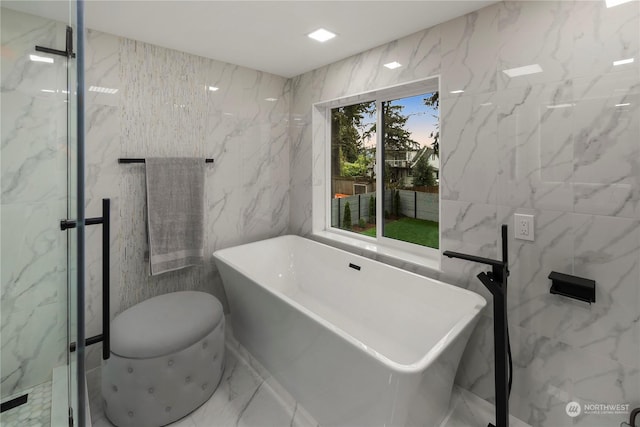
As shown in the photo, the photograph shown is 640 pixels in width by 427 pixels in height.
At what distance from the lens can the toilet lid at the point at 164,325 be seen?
1.70 meters

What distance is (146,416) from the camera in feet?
5.57

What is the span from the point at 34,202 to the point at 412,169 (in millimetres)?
2395

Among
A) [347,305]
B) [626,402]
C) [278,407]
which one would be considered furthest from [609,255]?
[278,407]

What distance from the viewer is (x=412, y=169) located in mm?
2506

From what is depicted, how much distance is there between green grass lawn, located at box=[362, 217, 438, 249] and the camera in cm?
238

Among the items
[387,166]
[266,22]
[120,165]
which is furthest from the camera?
[387,166]

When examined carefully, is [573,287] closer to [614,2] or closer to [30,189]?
[614,2]

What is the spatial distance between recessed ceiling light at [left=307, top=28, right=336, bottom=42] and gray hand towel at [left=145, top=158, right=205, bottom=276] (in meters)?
1.34

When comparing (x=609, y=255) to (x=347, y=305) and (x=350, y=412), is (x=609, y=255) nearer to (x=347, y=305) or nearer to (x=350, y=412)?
(x=350, y=412)

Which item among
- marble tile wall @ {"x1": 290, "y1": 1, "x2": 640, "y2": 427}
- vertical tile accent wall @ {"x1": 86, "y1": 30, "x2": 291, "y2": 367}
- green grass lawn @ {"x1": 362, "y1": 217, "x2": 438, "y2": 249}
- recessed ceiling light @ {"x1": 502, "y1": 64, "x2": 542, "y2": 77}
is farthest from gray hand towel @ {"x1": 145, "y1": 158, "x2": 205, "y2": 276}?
recessed ceiling light @ {"x1": 502, "y1": 64, "x2": 542, "y2": 77}

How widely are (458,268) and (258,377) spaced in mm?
1586

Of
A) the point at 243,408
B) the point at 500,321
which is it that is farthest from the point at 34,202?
the point at 500,321

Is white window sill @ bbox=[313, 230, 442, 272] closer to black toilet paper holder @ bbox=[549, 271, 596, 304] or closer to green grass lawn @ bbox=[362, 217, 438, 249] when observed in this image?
green grass lawn @ bbox=[362, 217, 438, 249]

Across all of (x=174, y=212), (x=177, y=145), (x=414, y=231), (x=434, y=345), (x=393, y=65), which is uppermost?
(x=393, y=65)
